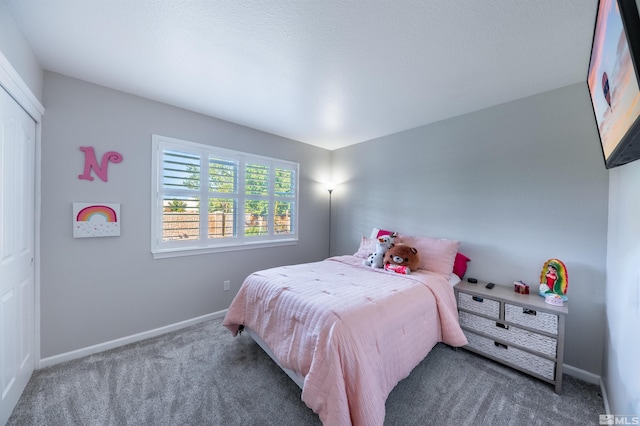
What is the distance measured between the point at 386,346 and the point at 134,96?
3.20m

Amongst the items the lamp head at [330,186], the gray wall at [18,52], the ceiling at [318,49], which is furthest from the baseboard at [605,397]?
the gray wall at [18,52]

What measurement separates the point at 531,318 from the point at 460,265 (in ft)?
2.38

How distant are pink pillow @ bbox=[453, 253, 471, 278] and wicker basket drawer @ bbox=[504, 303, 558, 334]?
54 cm

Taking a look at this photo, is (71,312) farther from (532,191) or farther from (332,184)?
(532,191)

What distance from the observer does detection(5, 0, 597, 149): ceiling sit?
1350 mm

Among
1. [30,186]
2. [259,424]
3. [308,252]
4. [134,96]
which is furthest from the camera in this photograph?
[308,252]

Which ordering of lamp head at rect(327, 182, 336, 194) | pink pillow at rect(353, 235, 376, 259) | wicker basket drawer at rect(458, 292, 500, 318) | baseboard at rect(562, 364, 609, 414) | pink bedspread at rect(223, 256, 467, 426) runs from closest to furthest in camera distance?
pink bedspread at rect(223, 256, 467, 426) < baseboard at rect(562, 364, 609, 414) < wicker basket drawer at rect(458, 292, 500, 318) < pink pillow at rect(353, 235, 376, 259) < lamp head at rect(327, 182, 336, 194)

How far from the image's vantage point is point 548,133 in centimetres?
215

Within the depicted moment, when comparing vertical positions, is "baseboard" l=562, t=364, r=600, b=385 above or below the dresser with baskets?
below

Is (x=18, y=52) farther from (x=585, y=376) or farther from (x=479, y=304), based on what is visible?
(x=585, y=376)

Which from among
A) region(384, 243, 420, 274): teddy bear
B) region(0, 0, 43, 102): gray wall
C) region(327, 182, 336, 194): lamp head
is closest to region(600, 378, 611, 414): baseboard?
region(384, 243, 420, 274): teddy bear

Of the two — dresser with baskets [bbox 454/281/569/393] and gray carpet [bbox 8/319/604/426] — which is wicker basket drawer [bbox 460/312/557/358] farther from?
gray carpet [bbox 8/319/604/426]

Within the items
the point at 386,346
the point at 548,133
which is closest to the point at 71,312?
the point at 386,346

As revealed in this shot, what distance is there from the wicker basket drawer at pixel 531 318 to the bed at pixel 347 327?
42 centimetres
